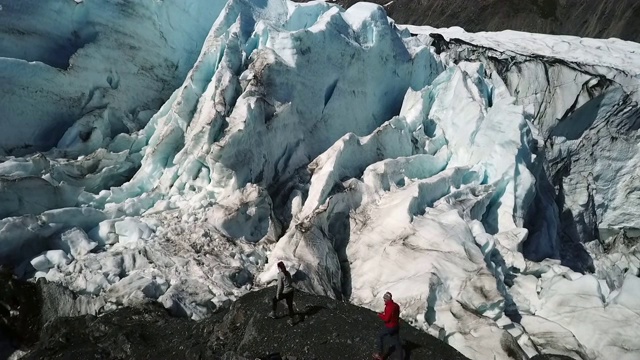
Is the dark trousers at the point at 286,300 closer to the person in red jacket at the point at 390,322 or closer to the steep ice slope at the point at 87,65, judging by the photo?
the person in red jacket at the point at 390,322

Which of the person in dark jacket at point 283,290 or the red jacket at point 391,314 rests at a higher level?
the red jacket at point 391,314

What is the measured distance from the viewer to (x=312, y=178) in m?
10.4

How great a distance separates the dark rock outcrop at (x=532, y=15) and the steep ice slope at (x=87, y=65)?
28.5 metres

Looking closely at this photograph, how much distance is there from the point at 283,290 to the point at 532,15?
126 feet

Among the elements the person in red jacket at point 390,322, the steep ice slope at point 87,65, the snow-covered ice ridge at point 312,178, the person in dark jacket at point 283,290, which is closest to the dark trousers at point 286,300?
the person in dark jacket at point 283,290

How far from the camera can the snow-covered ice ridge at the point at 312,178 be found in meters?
8.02

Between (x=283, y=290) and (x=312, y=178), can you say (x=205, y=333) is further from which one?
(x=312, y=178)

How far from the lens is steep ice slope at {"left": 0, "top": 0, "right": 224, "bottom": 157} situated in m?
10.3

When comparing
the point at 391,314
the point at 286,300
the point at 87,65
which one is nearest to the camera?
the point at 391,314

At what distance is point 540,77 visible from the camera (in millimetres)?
15766

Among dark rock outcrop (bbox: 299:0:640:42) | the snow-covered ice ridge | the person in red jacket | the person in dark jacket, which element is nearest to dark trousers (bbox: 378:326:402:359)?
the person in red jacket

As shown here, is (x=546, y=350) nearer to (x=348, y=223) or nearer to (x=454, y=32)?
(x=348, y=223)

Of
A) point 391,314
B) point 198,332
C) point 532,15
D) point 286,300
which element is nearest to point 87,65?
point 198,332

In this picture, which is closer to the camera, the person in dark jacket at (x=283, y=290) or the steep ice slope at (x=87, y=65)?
the person in dark jacket at (x=283, y=290)
